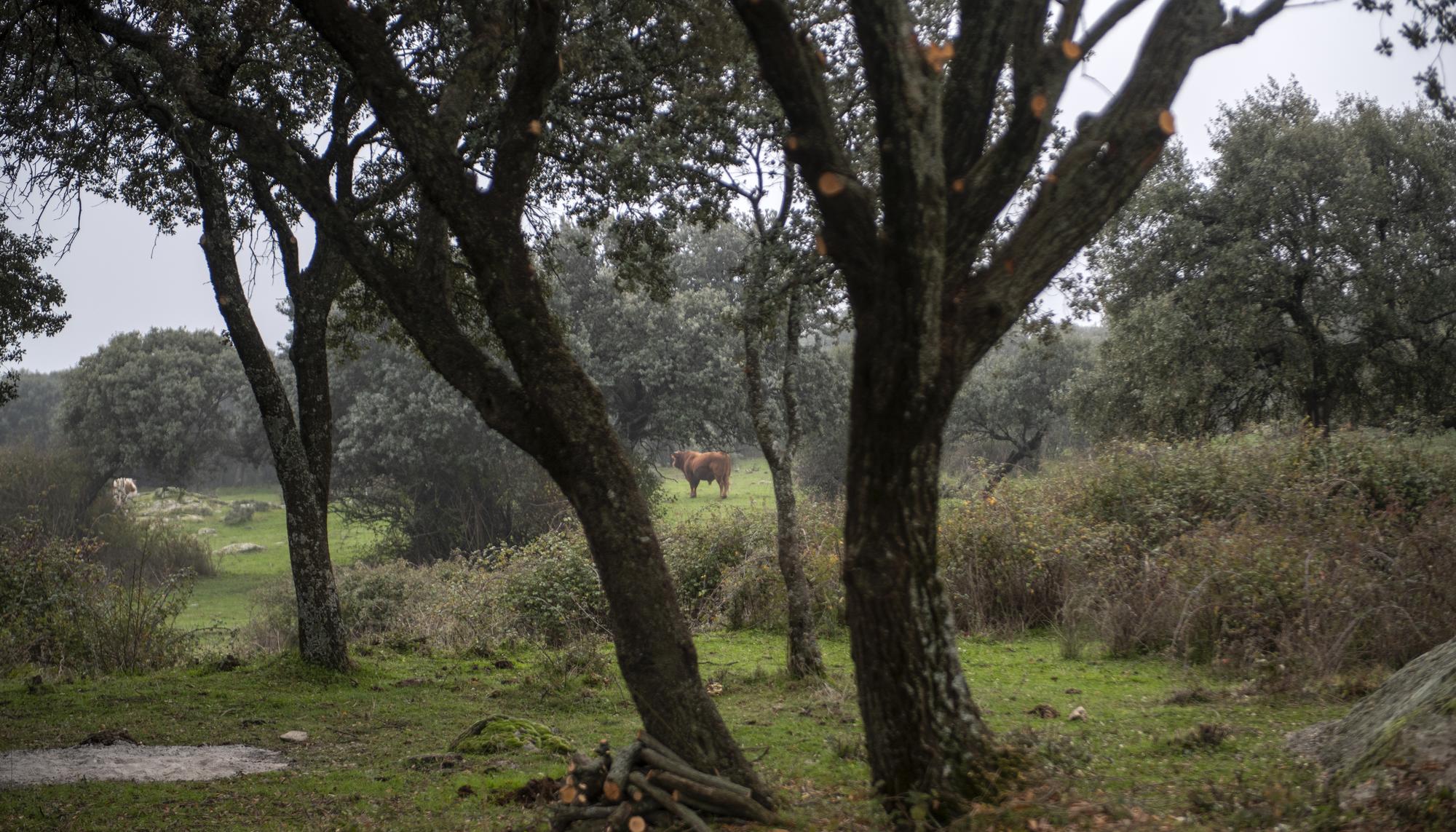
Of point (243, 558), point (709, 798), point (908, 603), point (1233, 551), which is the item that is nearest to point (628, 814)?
point (709, 798)

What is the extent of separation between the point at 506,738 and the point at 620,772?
3.02 meters

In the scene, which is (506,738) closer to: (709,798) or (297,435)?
(709,798)

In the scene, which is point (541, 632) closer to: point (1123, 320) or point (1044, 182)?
point (1044, 182)

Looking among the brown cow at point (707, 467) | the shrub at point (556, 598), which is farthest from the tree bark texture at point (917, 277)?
the brown cow at point (707, 467)

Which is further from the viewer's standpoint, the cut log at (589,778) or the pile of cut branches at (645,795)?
the cut log at (589,778)

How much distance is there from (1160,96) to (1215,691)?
5.68m

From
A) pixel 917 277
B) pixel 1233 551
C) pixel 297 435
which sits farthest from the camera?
pixel 1233 551

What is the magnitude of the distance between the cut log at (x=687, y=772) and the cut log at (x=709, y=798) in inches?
0.7

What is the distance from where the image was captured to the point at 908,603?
175 inches

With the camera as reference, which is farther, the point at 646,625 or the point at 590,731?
the point at 590,731

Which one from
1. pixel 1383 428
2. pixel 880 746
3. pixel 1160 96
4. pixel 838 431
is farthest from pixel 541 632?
pixel 838 431

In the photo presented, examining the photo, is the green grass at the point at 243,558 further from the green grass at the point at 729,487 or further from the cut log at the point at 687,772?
the cut log at the point at 687,772

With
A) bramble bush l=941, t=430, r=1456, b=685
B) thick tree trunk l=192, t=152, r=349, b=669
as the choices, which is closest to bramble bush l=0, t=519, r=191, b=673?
thick tree trunk l=192, t=152, r=349, b=669

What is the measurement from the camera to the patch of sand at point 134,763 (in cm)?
652
